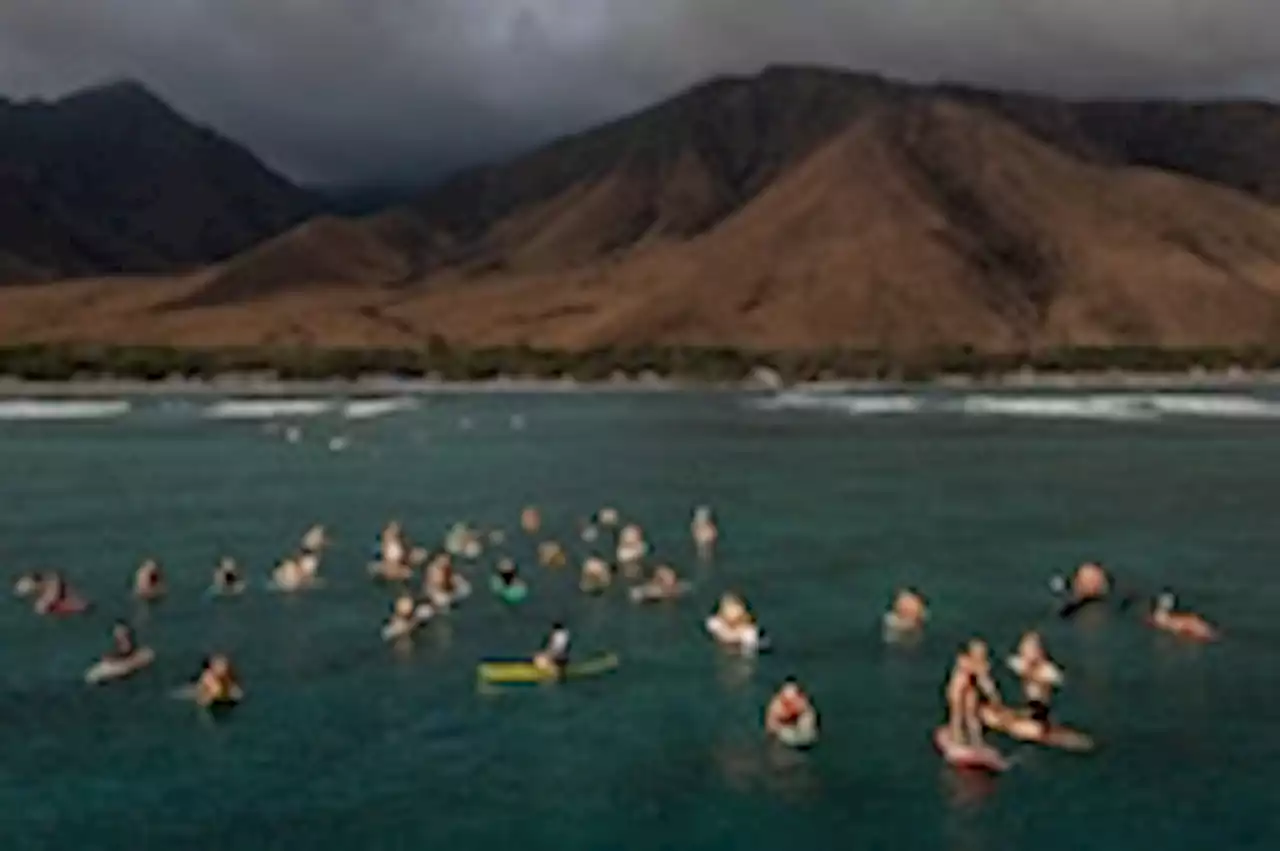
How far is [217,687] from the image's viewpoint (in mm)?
35375

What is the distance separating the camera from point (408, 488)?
3191 inches

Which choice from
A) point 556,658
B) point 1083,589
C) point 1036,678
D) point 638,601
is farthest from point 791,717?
point 1083,589

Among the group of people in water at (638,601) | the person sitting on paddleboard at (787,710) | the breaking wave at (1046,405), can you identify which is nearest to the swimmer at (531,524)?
the group of people in water at (638,601)

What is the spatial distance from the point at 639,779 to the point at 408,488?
171 feet

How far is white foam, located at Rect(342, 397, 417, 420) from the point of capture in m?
144

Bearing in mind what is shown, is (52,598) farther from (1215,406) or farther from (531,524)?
(1215,406)

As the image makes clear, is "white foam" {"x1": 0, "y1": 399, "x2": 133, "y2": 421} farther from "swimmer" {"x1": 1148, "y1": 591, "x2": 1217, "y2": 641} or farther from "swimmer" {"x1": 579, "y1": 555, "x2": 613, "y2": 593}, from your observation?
"swimmer" {"x1": 1148, "y1": 591, "x2": 1217, "y2": 641}

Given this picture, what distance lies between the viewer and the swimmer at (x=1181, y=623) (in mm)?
41781

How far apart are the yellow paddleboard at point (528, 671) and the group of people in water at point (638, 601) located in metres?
0.17

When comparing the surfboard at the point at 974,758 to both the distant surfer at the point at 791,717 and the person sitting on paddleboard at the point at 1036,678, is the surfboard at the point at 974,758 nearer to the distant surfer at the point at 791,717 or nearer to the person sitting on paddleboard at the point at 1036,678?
the person sitting on paddleboard at the point at 1036,678

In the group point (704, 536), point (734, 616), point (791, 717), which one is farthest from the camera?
point (704, 536)

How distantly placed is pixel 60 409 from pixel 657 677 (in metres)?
131

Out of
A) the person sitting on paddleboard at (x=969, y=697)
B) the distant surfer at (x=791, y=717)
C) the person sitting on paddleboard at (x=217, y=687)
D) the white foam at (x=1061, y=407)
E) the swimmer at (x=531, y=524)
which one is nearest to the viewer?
the person sitting on paddleboard at (x=969, y=697)

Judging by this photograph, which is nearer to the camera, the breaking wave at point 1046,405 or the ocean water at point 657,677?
the ocean water at point 657,677
